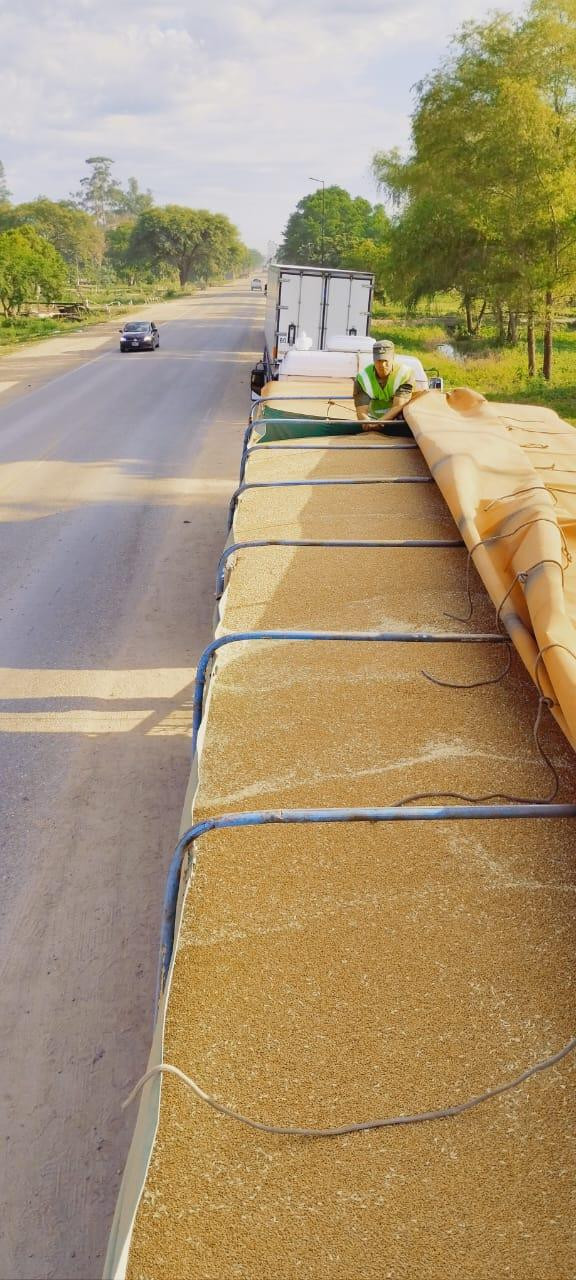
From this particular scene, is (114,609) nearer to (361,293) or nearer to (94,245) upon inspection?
(361,293)

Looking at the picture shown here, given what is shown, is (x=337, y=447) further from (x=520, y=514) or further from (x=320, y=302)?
(x=320, y=302)

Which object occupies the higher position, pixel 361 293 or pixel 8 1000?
pixel 361 293

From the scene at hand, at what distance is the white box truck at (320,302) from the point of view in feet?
61.5

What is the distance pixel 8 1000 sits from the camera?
4.22 meters

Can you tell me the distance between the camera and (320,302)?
18.9 m

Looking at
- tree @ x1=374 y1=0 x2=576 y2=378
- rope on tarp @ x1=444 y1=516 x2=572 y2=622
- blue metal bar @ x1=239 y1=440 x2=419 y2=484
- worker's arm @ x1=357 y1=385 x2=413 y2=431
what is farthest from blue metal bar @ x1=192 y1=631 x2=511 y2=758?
tree @ x1=374 y1=0 x2=576 y2=378

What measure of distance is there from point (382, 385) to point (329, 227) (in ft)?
239

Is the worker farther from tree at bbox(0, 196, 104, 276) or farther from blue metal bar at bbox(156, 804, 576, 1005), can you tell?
tree at bbox(0, 196, 104, 276)

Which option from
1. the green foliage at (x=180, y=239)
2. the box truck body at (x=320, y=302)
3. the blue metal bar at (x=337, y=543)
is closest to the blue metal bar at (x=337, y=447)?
the blue metal bar at (x=337, y=543)

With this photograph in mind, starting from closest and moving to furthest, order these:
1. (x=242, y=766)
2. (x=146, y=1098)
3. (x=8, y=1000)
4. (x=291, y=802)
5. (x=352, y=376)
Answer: (x=146, y=1098), (x=291, y=802), (x=242, y=766), (x=8, y=1000), (x=352, y=376)

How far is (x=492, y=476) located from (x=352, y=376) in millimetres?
6537

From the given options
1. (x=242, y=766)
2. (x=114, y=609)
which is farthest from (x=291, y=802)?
(x=114, y=609)

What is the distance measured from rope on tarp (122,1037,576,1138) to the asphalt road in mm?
1429

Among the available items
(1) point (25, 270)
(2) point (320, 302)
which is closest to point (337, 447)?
(2) point (320, 302)
